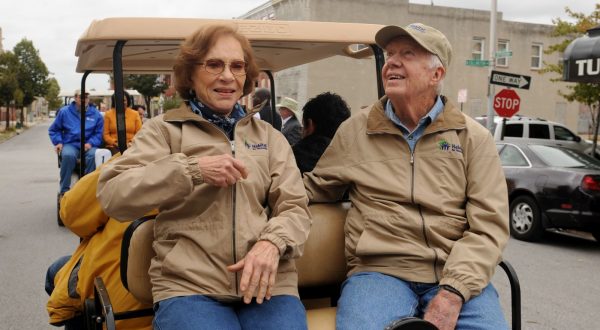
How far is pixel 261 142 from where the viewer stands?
290 centimetres

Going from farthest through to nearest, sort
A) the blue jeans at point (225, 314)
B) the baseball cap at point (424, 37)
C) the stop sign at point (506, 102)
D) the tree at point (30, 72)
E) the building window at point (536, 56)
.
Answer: the tree at point (30, 72) < the building window at point (536, 56) < the stop sign at point (506, 102) < the baseball cap at point (424, 37) < the blue jeans at point (225, 314)

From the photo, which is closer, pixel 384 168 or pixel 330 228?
pixel 384 168

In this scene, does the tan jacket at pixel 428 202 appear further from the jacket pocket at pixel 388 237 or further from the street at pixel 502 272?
the street at pixel 502 272

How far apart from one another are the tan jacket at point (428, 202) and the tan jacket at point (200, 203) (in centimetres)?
36

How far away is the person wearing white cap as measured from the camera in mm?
6588

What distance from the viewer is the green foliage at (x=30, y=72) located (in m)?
50.1

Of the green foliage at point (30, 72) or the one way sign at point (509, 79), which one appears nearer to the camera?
the one way sign at point (509, 79)

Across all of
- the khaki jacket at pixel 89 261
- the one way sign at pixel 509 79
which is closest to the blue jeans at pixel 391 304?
the khaki jacket at pixel 89 261

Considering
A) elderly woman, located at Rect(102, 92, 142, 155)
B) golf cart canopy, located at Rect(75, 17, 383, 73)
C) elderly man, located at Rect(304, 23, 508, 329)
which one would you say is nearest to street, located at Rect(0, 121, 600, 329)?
elderly woman, located at Rect(102, 92, 142, 155)

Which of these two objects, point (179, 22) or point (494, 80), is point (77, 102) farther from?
point (494, 80)

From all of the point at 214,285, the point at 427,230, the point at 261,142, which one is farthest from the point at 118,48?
the point at 427,230

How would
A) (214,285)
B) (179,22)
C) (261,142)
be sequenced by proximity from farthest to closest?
(179,22)
(261,142)
(214,285)

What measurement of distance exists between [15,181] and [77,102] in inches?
281

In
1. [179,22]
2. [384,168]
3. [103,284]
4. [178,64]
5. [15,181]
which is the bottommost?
[15,181]
